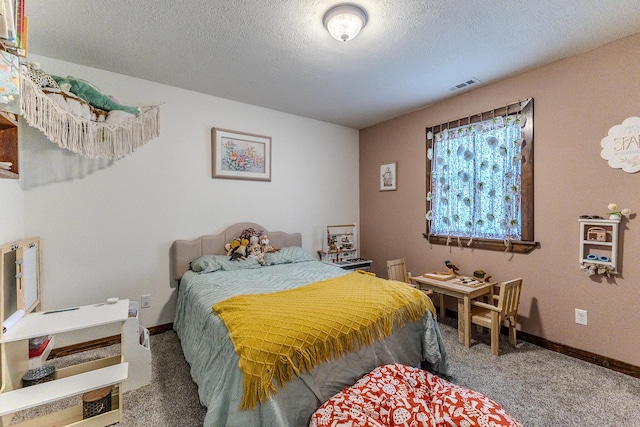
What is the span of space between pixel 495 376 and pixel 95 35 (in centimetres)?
397

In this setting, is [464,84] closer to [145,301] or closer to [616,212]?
[616,212]

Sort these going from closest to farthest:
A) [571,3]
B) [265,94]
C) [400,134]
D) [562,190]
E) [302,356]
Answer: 1. [302,356]
2. [571,3]
3. [562,190]
4. [265,94]
5. [400,134]

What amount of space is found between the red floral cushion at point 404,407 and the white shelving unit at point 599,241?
1586 mm

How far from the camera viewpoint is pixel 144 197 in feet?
8.94

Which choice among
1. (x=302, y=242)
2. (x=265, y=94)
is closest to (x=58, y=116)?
(x=265, y=94)

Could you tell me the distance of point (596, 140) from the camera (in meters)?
2.18

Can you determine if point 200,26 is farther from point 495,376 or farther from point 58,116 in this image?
point 495,376

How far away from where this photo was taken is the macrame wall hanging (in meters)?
1.78

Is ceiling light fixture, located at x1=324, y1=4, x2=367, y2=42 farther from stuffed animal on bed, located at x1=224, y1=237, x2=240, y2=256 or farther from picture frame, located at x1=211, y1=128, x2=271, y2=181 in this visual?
stuffed animal on bed, located at x1=224, y1=237, x2=240, y2=256

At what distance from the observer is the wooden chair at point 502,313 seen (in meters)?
2.33

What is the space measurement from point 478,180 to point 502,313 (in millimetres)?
1361

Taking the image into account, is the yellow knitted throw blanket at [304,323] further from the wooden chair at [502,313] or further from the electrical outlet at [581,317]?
the electrical outlet at [581,317]

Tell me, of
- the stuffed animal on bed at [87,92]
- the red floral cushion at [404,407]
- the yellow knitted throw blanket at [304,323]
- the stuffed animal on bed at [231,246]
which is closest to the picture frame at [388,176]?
the yellow knitted throw blanket at [304,323]

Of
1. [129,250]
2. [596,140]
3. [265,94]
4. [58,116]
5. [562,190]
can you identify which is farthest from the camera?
[265,94]
